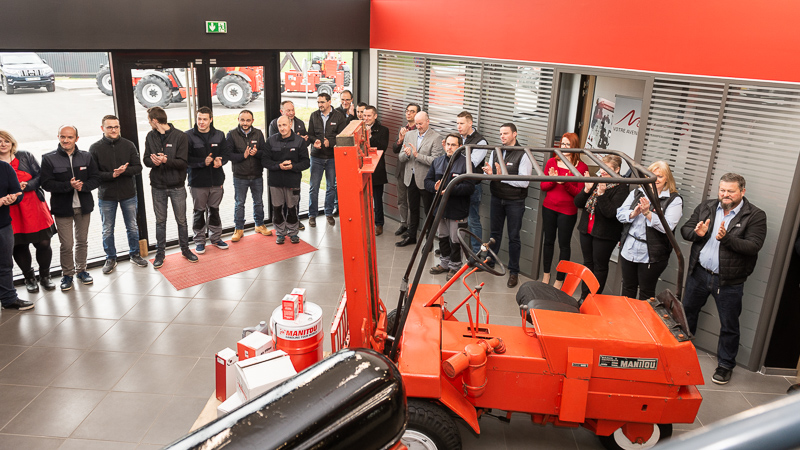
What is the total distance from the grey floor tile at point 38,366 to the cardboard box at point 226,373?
2.20m

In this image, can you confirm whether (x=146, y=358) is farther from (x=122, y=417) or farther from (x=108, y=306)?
(x=108, y=306)

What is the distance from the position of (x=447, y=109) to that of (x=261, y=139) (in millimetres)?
2450

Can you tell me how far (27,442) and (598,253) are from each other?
5111 mm

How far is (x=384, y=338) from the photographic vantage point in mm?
3848

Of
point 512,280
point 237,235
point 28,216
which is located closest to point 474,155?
point 512,280

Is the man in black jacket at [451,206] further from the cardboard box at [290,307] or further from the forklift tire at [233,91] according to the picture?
the cardboard box at [290,307]

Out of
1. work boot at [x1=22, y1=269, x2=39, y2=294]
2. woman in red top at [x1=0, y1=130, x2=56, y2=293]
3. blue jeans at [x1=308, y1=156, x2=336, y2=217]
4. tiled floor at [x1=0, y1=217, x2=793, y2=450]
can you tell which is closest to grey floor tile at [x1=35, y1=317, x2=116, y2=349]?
tiled floor at [x1=0, y1=217, x2=793, y2=450]

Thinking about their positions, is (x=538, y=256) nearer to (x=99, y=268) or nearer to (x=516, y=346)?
(x=516, y=346)

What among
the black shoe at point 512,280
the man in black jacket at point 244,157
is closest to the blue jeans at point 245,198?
the man in black jacket at point 244,157

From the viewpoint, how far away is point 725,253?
196 inches

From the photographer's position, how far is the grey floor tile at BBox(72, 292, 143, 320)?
600 centimetres

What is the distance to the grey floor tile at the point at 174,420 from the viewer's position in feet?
13.9

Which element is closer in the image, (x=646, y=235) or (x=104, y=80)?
(x=646, y=235)

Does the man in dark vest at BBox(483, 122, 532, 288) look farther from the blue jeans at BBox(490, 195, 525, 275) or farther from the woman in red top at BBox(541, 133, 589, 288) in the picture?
the woman in red top at BBox(541, 133, 589, 288)
